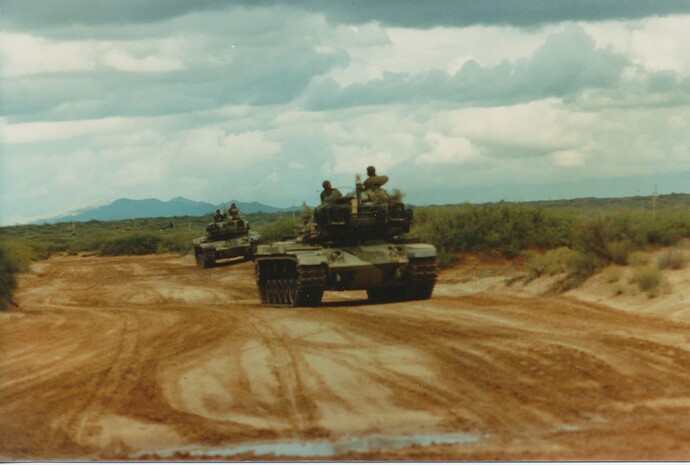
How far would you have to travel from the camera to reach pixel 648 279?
18.0 m

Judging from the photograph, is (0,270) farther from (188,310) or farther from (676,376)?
(676,376)

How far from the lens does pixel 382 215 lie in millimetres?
20875

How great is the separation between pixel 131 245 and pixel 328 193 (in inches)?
1959

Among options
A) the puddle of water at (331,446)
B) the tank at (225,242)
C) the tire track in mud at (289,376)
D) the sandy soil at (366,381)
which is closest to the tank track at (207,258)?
the tank at (225,242)

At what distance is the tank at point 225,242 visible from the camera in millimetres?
40656

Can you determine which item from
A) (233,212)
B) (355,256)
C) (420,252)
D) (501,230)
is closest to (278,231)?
(233,212)

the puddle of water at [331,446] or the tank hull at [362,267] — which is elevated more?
the tank hull at [362,267]

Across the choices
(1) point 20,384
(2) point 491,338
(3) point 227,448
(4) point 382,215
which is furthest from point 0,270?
(3) point 227,448

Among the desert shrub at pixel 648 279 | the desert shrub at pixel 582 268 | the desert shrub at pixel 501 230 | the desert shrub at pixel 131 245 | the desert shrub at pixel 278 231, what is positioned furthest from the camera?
the desert shrub at pixel 131 245

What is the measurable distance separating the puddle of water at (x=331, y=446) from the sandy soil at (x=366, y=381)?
0.11 ft

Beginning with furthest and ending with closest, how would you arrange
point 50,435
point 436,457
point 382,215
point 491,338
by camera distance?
point 382,215, point 491,338, point 50,435, point 436,457

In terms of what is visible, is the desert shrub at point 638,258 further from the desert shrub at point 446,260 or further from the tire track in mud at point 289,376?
the desert shrub at point 446,260

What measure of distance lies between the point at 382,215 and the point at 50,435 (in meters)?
12.6

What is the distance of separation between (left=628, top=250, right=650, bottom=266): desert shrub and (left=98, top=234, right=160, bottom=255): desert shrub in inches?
2004
